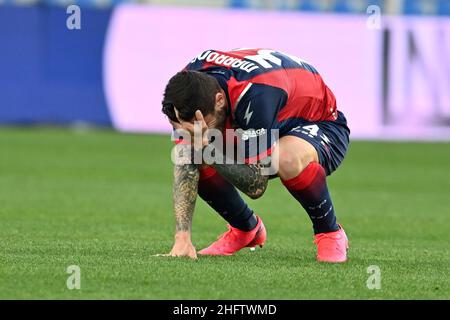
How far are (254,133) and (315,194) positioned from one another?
2.03ft

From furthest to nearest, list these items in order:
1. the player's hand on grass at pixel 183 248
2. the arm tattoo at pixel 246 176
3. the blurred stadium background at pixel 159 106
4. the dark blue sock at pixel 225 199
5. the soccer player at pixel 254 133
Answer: the blurred stadium background at pixel 159 106
the dark blue sock at pixel 225 199
the player's hand on grass at pixel 183 248
the arm tattoo at pixel 246 176
the soccer player at pixel 254 133

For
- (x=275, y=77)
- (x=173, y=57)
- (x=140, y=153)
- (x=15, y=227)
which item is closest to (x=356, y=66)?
(x=173, y=57)

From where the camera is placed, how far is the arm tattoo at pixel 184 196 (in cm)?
632

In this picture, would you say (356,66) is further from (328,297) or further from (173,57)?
(328,297)

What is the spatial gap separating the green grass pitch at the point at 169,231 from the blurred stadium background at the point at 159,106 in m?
0.05

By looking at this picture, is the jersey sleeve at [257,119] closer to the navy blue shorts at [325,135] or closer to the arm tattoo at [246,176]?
the arm tattoo at [246,176]

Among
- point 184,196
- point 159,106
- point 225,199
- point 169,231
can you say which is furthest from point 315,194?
point 159,106

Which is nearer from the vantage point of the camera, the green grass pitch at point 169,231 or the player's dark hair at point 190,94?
the green grass pitch at point 169,231

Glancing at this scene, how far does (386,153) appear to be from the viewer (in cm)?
1673

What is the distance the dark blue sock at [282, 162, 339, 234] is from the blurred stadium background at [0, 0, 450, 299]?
1670mm

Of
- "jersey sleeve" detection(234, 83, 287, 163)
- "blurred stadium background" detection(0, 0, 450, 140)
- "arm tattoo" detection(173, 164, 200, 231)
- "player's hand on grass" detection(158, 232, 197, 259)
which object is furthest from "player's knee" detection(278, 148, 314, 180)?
"blurred stadium background" detection(0, 0, 450, 140)

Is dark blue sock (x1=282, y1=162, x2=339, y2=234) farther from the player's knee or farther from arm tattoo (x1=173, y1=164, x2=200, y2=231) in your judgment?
arm tattoo (x1=173, y1=164, x2=200, y2=231)

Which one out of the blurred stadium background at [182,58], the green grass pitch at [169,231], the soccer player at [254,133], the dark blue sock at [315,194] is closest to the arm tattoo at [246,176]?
the soccer player at [254,133]
